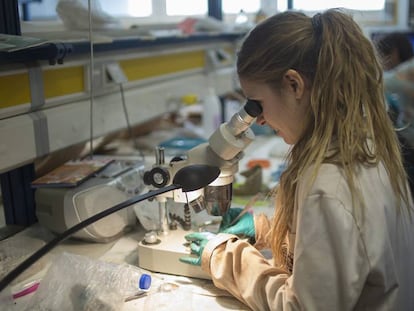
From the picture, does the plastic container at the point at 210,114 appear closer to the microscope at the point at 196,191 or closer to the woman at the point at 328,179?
the microscope at the point at 196,191

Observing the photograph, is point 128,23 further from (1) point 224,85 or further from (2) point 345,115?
(2) point 345,115

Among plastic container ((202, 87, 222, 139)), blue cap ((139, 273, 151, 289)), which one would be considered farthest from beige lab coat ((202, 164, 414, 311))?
plastic container ((202, 87, 222, 139))

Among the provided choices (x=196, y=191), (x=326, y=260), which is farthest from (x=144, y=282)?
(x=326, y=260)

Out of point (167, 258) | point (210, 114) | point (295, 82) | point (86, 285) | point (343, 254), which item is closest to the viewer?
point (343, 254)

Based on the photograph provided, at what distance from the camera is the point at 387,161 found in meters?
0.97

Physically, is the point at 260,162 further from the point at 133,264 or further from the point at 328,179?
the point at 328,179

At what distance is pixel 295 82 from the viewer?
37.0 inches

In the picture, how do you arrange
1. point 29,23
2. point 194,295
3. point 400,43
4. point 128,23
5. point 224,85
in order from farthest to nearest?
point 400,43 < point 224,85 < point 128,23 < point 29,23 < point 194,295

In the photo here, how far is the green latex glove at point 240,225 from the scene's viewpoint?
3.96 feet

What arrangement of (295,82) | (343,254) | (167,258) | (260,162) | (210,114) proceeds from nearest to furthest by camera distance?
(343,254), (295,82), (167,258), (260,162), (210,114)

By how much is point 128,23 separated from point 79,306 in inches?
57.6

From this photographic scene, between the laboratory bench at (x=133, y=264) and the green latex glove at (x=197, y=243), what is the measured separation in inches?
2.0

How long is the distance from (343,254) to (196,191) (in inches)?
15.2

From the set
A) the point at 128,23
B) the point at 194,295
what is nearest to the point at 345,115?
the point at 194,295
